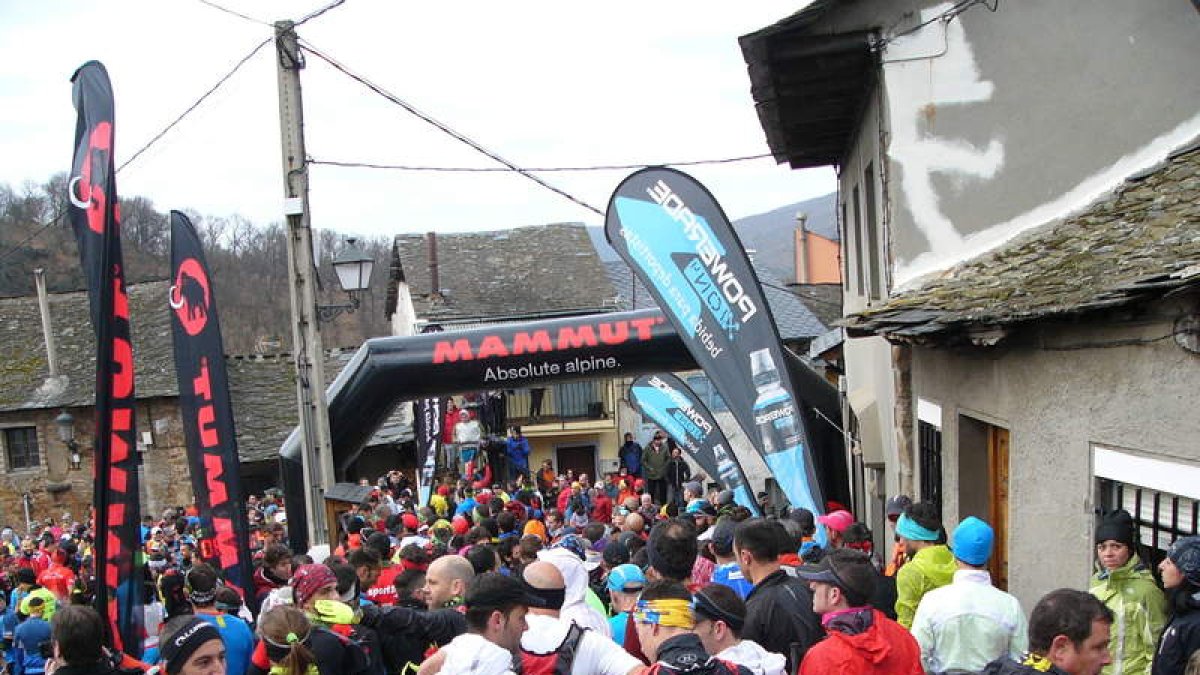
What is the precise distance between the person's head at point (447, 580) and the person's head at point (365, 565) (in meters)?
1.13

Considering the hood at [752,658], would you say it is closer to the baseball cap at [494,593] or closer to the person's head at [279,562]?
the baseball cap at [494,593]

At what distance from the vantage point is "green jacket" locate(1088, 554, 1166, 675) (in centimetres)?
468

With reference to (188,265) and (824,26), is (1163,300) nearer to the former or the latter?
(824,26)

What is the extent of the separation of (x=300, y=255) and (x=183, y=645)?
6298 millimetres

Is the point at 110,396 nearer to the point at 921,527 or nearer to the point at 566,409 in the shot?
the point at 921,527

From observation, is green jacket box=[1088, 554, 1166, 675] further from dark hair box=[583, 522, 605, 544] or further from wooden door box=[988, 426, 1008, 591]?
dark hair box=[583, 522, 605, 544]

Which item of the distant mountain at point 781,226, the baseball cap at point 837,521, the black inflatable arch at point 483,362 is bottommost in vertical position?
the baseball cap at point 837,521

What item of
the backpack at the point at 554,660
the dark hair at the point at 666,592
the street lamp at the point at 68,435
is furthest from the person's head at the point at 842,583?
the street lamp at the point at 68,435

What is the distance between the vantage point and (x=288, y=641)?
177 inches

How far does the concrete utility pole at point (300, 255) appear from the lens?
389 inches

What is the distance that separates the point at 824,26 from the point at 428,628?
574cm

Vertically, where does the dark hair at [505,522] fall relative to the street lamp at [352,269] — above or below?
below

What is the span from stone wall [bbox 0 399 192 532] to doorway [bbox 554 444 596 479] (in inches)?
428

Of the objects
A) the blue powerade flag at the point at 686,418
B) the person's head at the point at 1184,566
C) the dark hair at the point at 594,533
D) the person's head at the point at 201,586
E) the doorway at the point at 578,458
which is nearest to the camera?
the person's head at the point at 1184,566
